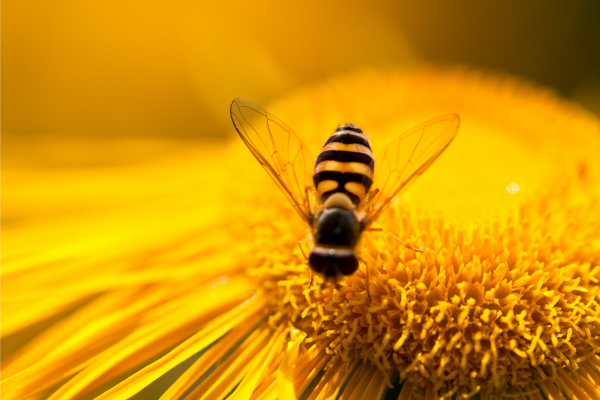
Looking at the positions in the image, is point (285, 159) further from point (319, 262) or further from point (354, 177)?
point (319, 262)

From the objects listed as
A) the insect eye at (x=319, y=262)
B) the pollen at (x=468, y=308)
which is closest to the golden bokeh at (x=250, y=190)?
the pollen at (x=468, y=308)

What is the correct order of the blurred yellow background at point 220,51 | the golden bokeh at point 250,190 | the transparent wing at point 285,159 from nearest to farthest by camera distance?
the golden bokeh at point 250,190 → the transparent wing at point 285,159 → the blurred yellow background at point 220,51

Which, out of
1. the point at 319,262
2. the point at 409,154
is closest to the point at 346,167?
the point at 409,154

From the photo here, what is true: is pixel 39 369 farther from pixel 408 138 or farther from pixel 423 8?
pixel 423 8

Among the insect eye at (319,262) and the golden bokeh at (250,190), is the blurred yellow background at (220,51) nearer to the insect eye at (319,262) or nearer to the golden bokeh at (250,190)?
the golden bokeh at (250,190)

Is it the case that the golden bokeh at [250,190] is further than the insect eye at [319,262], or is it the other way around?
the golden bokeh at [250,190]

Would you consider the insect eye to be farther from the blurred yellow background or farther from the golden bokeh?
the blurred yellow background
